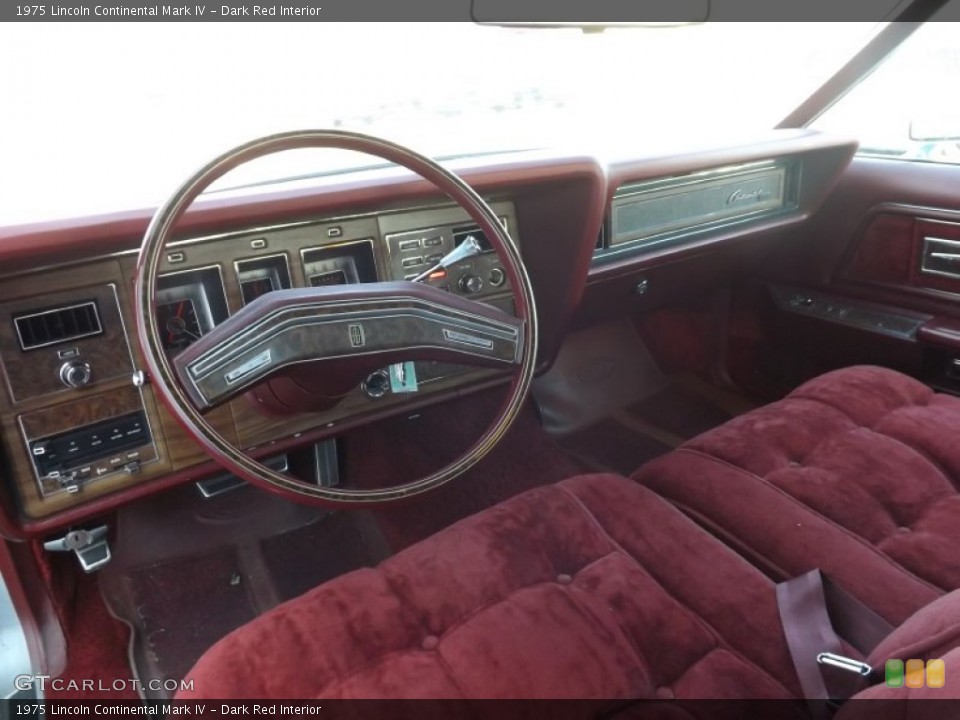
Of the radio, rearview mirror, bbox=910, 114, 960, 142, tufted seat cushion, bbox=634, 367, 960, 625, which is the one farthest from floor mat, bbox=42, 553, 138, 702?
rearview mirror, bbox=910, 114, 960, 142

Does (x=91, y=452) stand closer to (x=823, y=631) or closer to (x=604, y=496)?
(x=604, y=496)

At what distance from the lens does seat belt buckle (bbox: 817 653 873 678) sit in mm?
948

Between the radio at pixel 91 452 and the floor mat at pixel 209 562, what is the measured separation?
0.47 meters

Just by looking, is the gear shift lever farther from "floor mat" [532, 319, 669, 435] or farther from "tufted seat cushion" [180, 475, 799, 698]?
"floor mat" [532, 319, 669, 435]

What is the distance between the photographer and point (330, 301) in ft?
3.91

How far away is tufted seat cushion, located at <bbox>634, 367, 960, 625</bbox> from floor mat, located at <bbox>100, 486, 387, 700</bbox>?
2.94 feet

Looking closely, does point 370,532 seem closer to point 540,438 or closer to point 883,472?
point 540,438

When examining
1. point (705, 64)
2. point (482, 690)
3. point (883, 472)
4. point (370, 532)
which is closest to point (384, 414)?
point (370, 532)

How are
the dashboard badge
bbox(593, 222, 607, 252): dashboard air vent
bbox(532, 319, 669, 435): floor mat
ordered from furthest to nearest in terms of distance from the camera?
bbox(532, 319, 669, 435): floor mat < bbox(593, 222, 607, 252): dashboard air vent < the dashboard badge

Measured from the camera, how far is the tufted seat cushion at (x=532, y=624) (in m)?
1.08

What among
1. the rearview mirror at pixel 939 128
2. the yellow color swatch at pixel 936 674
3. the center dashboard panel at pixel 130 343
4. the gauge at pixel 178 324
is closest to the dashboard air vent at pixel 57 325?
the center dashboard panel at pixel 130 343

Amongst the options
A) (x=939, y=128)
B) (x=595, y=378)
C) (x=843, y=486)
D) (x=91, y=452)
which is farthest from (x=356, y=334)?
(x=939, y=128)

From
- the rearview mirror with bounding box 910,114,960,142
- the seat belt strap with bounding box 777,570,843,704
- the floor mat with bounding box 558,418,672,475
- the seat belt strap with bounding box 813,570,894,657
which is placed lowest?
the floor mat with bounding box 558,418,672,475

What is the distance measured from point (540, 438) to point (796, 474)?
1.08m
